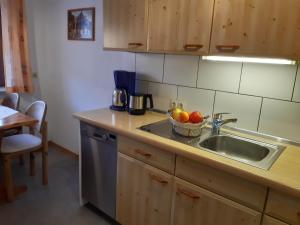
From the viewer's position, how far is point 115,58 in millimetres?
2408

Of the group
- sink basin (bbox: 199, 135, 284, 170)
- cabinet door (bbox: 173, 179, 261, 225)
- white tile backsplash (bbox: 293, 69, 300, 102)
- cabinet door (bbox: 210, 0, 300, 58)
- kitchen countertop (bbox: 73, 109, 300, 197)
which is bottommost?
cabinet door (bbox: 173, 179, 261, 225)

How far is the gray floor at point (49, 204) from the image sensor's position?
1979mm

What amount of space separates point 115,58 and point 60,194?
1.41 meters

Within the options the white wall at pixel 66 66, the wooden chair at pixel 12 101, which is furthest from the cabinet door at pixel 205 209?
the wooden chair at pixel 12 101

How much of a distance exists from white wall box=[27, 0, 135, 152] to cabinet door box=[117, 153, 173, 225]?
1.02 m

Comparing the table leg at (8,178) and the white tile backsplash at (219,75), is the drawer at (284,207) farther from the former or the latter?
the table leg at (8,178)

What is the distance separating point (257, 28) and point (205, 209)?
1002 millimetres

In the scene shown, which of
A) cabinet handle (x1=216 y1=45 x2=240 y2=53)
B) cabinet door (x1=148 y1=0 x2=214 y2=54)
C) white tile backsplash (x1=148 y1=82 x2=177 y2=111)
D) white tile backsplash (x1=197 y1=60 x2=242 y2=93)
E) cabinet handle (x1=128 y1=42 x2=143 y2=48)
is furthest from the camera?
white tile backsplash (x1=148 y1=82 x2=177 y2=111)

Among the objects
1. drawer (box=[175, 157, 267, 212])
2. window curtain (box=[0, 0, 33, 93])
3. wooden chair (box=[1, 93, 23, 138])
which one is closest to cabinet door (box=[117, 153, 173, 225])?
drawer (box=[175, 157, 267, 212])

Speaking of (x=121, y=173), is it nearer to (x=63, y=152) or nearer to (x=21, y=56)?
(x=63, y=152)

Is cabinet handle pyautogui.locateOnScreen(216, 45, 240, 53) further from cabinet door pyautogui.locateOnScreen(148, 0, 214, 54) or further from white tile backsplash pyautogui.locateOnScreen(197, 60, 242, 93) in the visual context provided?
white tile backsplash pyautogui.locateOnScreen(197, 60, 242, 93)

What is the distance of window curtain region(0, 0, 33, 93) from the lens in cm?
269

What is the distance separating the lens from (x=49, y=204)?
217 cm

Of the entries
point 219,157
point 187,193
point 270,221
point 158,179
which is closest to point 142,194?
point 158,179
